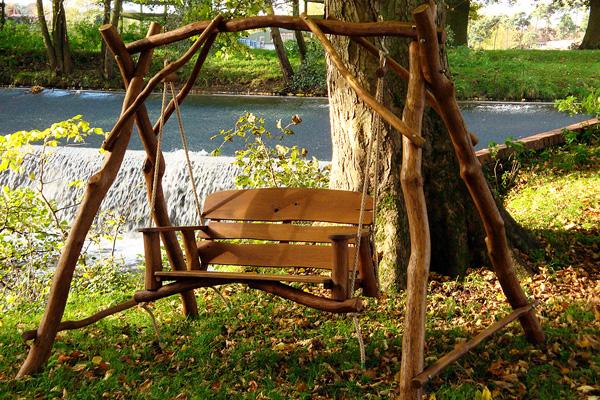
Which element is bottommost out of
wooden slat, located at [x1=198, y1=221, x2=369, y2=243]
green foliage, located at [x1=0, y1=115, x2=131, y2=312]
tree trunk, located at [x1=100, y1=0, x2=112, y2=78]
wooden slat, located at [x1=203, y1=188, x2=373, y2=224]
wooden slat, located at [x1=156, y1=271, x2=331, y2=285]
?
green foliage, located at [x1=0, y1=115, x2=131, y2=312]

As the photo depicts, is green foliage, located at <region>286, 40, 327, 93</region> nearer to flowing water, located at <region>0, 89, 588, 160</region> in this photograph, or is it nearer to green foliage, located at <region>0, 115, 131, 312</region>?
flowing water, located at <region>0, 89, 588, 160</region>

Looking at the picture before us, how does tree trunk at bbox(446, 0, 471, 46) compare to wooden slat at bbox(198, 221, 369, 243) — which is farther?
tree trunk at bbox(446, 0, 471, 46)

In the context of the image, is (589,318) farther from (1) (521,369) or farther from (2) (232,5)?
(2) (232,5)

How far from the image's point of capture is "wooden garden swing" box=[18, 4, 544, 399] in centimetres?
299

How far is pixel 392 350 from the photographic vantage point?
3.70 meters

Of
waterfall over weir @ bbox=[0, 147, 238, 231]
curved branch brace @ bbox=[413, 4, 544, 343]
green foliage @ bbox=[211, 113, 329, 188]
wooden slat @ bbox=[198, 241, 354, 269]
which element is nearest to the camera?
curved branch brace @ bbox=[413, 4, 544, 343]

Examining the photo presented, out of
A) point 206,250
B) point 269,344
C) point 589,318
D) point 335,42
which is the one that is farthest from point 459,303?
point 335,42

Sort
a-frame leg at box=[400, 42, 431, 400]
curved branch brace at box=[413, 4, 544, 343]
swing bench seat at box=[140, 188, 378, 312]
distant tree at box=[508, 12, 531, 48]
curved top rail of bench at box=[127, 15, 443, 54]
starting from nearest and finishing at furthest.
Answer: a-frame leg at box=[400, 42, 431, 400], curved branch brace at box=[413, 4, 544, 343], curved top rail of bench at box=[127, 15, 443, 54], swing bench seat at box=[140, 188, 378, 312], distant tree at box=[508, 12, 531, 48]

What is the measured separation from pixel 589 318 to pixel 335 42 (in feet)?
7.21

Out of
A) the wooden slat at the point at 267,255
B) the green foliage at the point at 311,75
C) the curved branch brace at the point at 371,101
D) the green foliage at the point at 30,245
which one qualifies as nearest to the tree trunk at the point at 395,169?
the wooden slat at the point at 267,255

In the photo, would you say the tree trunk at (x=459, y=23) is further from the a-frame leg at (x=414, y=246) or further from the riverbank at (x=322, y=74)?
the a-frame leg at (x=414, y=246)

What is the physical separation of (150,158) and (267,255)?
0.79 metres

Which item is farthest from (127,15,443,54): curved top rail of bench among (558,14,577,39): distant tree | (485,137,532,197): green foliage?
(558,14,577,39): distant tree

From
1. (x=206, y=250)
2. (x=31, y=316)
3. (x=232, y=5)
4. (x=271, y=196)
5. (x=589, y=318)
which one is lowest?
(x=31, y=316)
